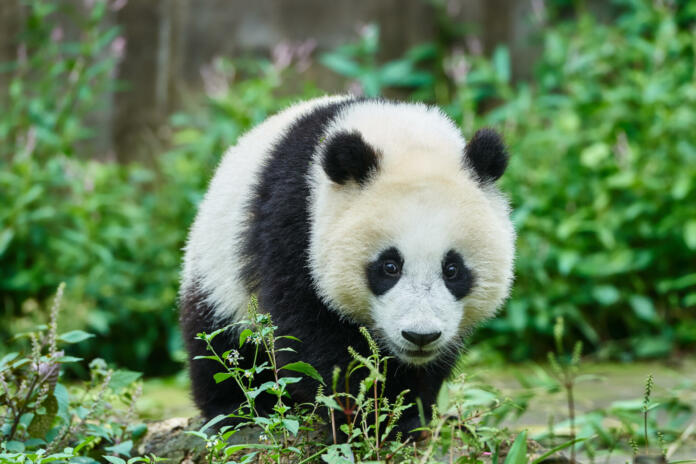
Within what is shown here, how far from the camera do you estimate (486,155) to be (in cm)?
332

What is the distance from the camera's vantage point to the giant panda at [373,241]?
3.05m

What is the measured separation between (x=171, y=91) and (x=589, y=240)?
417 centimetres

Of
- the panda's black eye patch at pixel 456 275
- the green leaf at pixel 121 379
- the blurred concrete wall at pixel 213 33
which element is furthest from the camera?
the blurred concrete wall at pixel 213 33

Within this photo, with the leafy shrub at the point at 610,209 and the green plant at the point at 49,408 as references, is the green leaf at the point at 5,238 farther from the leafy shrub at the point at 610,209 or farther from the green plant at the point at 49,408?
the leafy shrub at the point at 610,209

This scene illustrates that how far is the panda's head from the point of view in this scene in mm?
3027

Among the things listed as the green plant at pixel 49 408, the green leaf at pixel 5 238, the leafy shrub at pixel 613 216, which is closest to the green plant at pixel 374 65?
the leafy shrub at pixel 613 216

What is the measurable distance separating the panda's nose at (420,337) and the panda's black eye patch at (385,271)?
0.71ft

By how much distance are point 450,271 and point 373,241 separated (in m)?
0.32

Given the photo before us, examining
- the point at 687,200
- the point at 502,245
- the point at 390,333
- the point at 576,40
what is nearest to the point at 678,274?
the point at 687,200

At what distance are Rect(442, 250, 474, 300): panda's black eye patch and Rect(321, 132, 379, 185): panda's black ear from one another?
45 centimetres

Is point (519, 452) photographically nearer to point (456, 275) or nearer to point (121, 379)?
point (456, 275)

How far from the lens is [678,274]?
687 cm

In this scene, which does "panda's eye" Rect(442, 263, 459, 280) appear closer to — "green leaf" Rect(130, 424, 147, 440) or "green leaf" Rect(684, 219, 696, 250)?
"green leaf" Rect(130, 424, 147, 440)

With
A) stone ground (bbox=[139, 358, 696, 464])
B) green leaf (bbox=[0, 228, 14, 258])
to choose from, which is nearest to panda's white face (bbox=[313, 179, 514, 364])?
stone ground (bbox=[139, 358, 696, 464])
